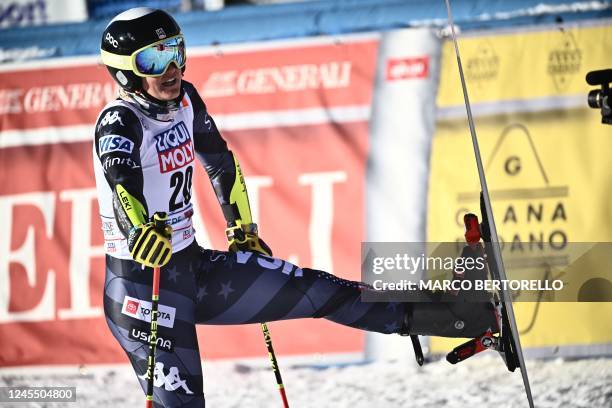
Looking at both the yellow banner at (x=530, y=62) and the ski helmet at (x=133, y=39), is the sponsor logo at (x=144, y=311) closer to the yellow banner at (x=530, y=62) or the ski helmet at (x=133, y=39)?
the ski helmet at (x=133, y=39)

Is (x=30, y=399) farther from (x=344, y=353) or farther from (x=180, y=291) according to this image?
(x=180, y=291)

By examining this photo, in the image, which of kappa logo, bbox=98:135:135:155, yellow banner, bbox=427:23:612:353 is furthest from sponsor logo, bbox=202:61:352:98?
kappa logo, bbox=98:135:135:155

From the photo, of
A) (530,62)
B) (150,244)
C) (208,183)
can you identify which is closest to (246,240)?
(150,244)

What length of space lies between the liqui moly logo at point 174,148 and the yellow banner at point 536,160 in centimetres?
242

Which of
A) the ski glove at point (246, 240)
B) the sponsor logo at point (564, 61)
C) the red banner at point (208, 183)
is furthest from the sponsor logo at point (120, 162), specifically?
the sponsor logo at point (564, 61)

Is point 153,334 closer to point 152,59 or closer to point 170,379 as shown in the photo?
point 170,379

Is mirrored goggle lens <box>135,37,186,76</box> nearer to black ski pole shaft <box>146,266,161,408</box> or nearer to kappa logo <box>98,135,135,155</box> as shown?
kappa logo <box>98,135,135,155</box>

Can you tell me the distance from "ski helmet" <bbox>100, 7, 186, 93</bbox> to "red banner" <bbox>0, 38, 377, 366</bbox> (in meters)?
2.43

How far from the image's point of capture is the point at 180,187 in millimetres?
4809

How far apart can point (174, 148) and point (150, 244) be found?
23.6 inches

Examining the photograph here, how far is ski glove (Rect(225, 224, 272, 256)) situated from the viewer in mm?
5117

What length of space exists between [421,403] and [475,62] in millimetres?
2059

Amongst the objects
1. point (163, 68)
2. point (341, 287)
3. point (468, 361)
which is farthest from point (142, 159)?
point (468, 361)

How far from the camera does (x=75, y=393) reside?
704 cm
